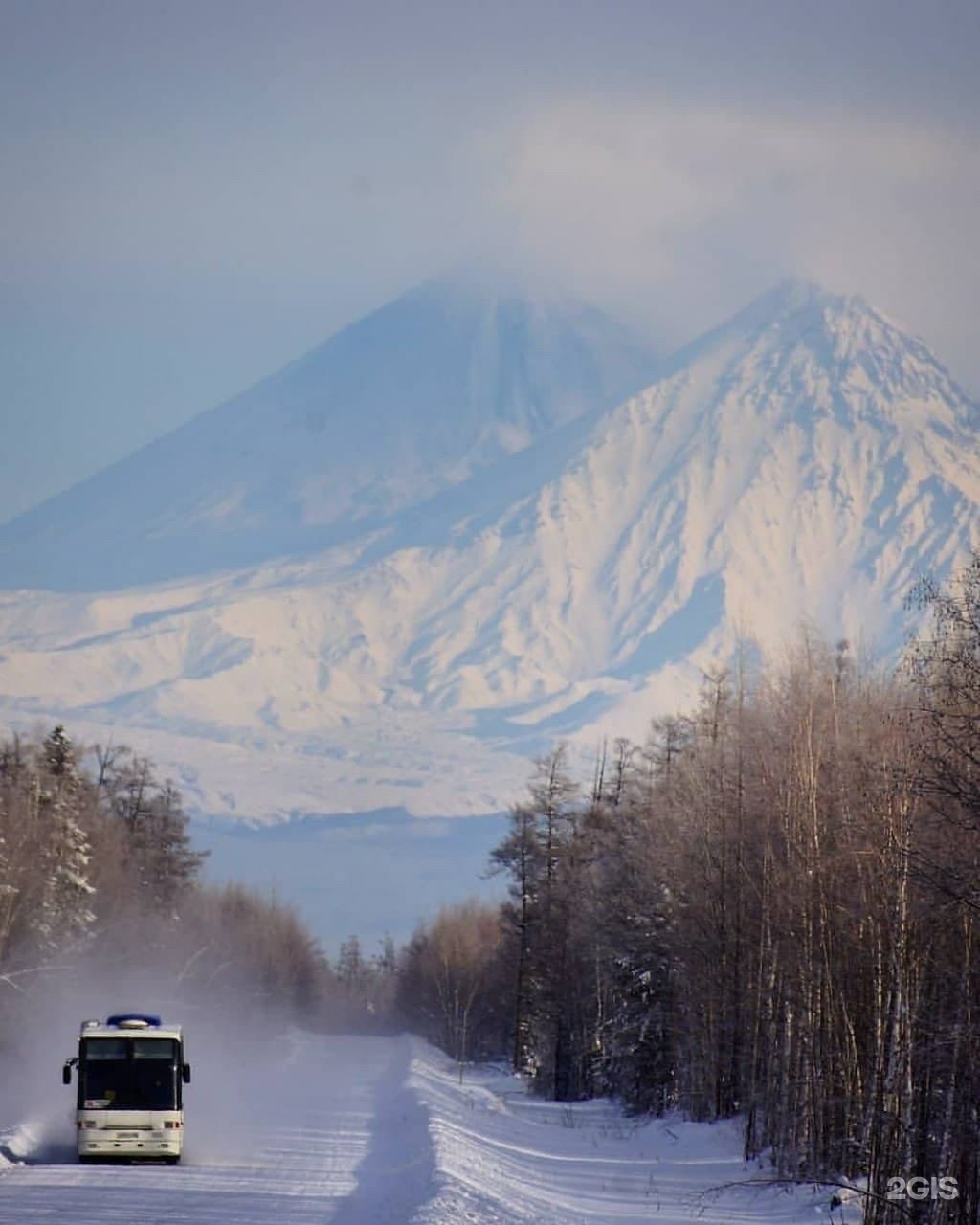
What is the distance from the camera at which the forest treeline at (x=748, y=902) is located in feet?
91.5

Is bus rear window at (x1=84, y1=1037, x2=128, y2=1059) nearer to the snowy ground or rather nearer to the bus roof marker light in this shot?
the bus roof marker light

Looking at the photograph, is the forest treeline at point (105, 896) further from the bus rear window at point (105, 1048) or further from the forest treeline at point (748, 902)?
the bus rear window at point (105, 1048)

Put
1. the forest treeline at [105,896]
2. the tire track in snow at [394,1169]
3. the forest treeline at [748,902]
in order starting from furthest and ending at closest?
the forest treeline at [105,896] < the forest treeline at [748,902] < the tire track in snow at [394,1169]

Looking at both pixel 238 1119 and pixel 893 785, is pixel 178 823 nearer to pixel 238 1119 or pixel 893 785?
pixel 238 1119

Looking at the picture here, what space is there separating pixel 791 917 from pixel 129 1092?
42.4 feet

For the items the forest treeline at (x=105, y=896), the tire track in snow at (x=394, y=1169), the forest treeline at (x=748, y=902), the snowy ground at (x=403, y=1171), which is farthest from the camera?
the forest treeline at (x=105, y=896)

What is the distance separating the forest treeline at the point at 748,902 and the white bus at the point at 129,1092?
443 inches

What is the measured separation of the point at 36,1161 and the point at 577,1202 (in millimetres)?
10164

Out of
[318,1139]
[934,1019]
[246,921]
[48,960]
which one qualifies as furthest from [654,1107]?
[246,921]

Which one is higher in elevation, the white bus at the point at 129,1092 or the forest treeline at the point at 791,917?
A: the forest treeline at the point at 791,917

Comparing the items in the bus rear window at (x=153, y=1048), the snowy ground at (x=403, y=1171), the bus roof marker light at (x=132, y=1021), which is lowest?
the snowy ground at (x=403, y=1171)

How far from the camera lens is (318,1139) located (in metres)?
41.2

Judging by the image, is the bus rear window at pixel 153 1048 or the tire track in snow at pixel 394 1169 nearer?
the tire track in snow at pixel 394 1169

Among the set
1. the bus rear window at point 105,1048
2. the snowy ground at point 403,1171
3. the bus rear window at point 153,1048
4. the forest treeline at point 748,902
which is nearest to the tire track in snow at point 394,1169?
the snowy ground at point 403,1171
